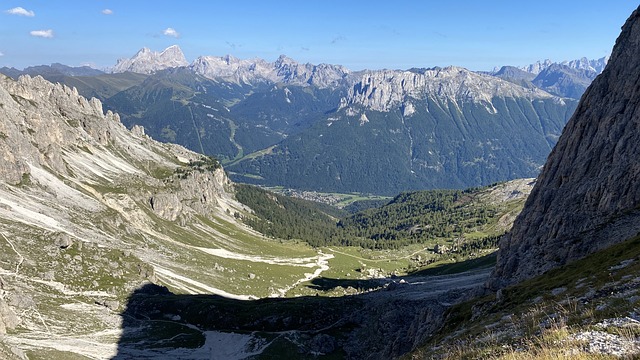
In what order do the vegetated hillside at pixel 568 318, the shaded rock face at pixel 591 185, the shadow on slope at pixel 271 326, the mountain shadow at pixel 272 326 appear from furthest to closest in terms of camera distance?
the shadow on slope at pixel 271 326 < the mountain shadow at pixel 272 326 < the shaded rock face at pixel 591 185 < the vegetated hillside at pixel 568 318

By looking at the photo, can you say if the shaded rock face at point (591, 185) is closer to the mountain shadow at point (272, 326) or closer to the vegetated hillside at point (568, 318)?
the vegetated hillside at point (568, 318)

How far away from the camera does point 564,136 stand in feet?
359

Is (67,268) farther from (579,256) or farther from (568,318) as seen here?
(568,318)

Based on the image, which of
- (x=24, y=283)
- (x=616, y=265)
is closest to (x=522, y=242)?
(x=616, y=265)

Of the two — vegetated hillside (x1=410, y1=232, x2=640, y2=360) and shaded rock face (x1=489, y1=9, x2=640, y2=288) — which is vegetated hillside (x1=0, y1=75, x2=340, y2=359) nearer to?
vegetated hillside (x1=410, y1=232, x2=640, y2=360)

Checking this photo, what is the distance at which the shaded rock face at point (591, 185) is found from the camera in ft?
236

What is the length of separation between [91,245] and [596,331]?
Result: 479ft

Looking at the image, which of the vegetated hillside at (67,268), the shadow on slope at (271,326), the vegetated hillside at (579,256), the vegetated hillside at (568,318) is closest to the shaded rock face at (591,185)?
the vegetated hillside at (579,256)

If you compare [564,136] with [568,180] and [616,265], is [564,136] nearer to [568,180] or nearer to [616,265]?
[568,180]

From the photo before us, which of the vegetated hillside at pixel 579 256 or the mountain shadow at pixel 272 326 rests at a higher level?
the vegetated hillside at pixel 579 256

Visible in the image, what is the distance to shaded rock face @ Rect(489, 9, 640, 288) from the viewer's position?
236ft

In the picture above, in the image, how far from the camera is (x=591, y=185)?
8575 cm

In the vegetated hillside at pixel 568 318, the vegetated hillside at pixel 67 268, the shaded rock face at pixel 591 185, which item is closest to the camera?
the vegetated hillside at pixel 568 318

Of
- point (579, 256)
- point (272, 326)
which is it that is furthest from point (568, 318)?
point (272, 326)
